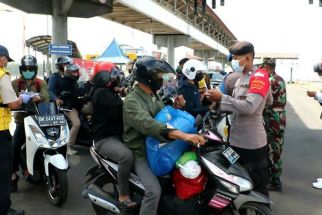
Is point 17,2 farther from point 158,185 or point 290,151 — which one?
point 158,185

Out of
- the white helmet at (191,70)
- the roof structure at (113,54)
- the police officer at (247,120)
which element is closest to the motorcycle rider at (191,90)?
the white helmet at (191,70)

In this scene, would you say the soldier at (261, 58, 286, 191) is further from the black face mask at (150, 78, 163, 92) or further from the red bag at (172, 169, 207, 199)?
the red bag at (172, 169, 207, 199)

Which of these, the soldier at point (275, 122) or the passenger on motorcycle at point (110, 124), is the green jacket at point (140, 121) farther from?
the soldier at point (275, 122)

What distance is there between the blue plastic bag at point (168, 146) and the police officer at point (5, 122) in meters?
1.49

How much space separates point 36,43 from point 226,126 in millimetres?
17817

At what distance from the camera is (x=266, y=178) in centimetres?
366

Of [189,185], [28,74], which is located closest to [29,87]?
[28,74]

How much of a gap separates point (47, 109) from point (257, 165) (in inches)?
104

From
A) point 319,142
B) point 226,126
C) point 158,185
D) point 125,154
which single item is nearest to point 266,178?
point 226,126

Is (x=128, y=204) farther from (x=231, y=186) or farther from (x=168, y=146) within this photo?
(x=231, y=186)

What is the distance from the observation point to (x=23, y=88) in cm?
514

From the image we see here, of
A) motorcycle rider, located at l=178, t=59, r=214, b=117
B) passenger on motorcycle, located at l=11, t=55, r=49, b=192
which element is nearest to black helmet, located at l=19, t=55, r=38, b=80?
passenger on motorcycle, located at l=11, t=55, r=49, b=192

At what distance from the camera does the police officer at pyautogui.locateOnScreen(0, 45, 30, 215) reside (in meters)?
3.73

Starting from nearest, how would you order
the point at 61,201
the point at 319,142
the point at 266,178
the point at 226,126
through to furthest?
the point at 266,178 < the point at 226,126 < the point at 61,201 < the point at 319,142
